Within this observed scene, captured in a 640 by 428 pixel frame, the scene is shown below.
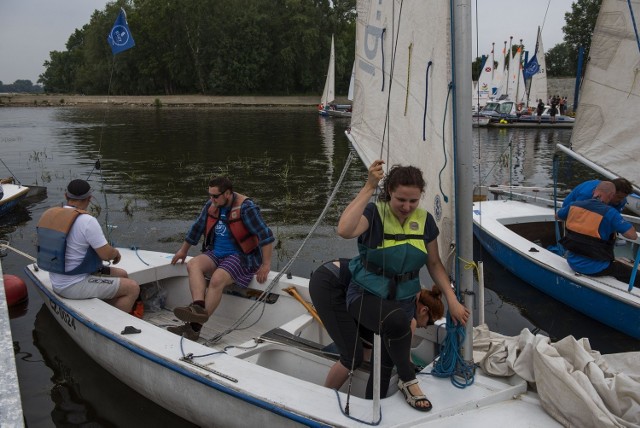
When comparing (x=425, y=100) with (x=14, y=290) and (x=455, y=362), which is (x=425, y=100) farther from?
(x=14, y=290)

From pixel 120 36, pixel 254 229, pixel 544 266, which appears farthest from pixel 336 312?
pixel 120 36

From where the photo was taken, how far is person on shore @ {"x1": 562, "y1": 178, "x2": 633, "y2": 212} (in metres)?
6.11

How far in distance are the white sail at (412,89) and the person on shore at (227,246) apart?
1755 mm

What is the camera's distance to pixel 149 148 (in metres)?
22.6

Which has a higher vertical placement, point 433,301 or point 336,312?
point 336,312

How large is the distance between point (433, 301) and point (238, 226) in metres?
2.29

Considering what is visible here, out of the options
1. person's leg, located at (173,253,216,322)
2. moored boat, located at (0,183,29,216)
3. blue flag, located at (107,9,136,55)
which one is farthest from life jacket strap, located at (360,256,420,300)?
moored boat, located at (0,183,29,216)

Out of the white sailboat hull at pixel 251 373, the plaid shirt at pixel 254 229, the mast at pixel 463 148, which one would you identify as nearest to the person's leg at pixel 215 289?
the plaid shirt at pixel 254 229

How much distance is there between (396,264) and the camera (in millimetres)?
3289

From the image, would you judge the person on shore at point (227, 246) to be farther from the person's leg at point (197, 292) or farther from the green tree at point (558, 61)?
the green tree at point (558, 61)

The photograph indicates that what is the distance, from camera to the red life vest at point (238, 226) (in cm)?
558

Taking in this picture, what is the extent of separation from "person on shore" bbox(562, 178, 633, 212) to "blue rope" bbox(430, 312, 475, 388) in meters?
3.62

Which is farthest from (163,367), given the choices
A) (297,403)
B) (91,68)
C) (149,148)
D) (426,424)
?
(91,68)

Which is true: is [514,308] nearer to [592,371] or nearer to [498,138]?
[592,371]
